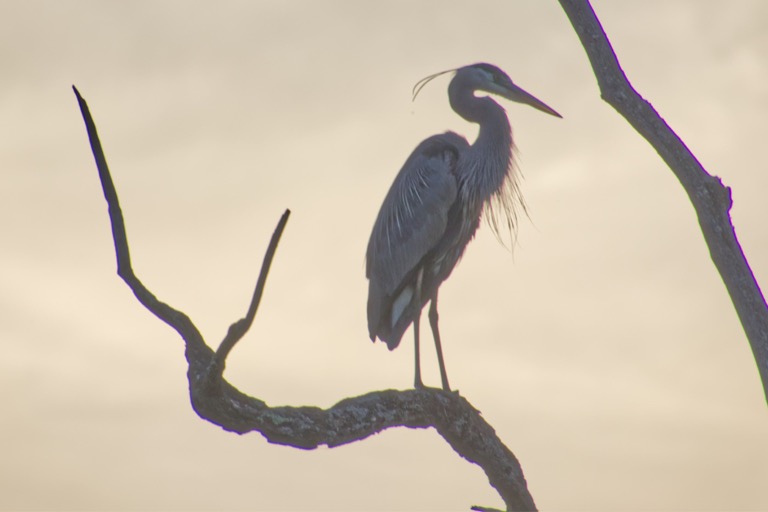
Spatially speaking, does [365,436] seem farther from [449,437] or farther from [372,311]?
[372,311]

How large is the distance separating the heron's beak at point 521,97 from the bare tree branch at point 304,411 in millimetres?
3231

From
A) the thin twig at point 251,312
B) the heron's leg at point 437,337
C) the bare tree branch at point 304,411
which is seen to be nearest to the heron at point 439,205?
the heron's leg at point 437,337

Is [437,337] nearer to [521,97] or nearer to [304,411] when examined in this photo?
[521,97]

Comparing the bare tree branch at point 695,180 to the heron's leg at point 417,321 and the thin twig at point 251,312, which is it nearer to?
the heron's leg at point 417,321

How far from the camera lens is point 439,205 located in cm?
865

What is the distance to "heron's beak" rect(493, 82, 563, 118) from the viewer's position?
891 centimetres

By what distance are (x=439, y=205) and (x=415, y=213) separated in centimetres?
22

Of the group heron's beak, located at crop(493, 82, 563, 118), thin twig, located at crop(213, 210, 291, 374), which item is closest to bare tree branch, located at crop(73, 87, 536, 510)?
thin twig, located at crop(213, 210, 291, 374)

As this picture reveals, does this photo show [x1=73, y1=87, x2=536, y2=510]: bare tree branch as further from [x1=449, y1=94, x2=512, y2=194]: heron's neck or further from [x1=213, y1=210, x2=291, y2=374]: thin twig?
[x1=449, y1=94, x2=512, y2=194]: heron's neck

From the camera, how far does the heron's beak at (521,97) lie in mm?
8906

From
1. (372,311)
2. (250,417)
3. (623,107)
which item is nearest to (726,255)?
(623,107)

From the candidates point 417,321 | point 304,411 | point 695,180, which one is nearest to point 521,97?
point 417,321

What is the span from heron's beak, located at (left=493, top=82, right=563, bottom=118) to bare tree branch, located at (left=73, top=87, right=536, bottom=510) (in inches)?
127

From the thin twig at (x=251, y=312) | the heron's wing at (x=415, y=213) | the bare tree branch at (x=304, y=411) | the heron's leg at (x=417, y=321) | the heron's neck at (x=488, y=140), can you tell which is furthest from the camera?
the heron's neck at (x=488, y=140)
